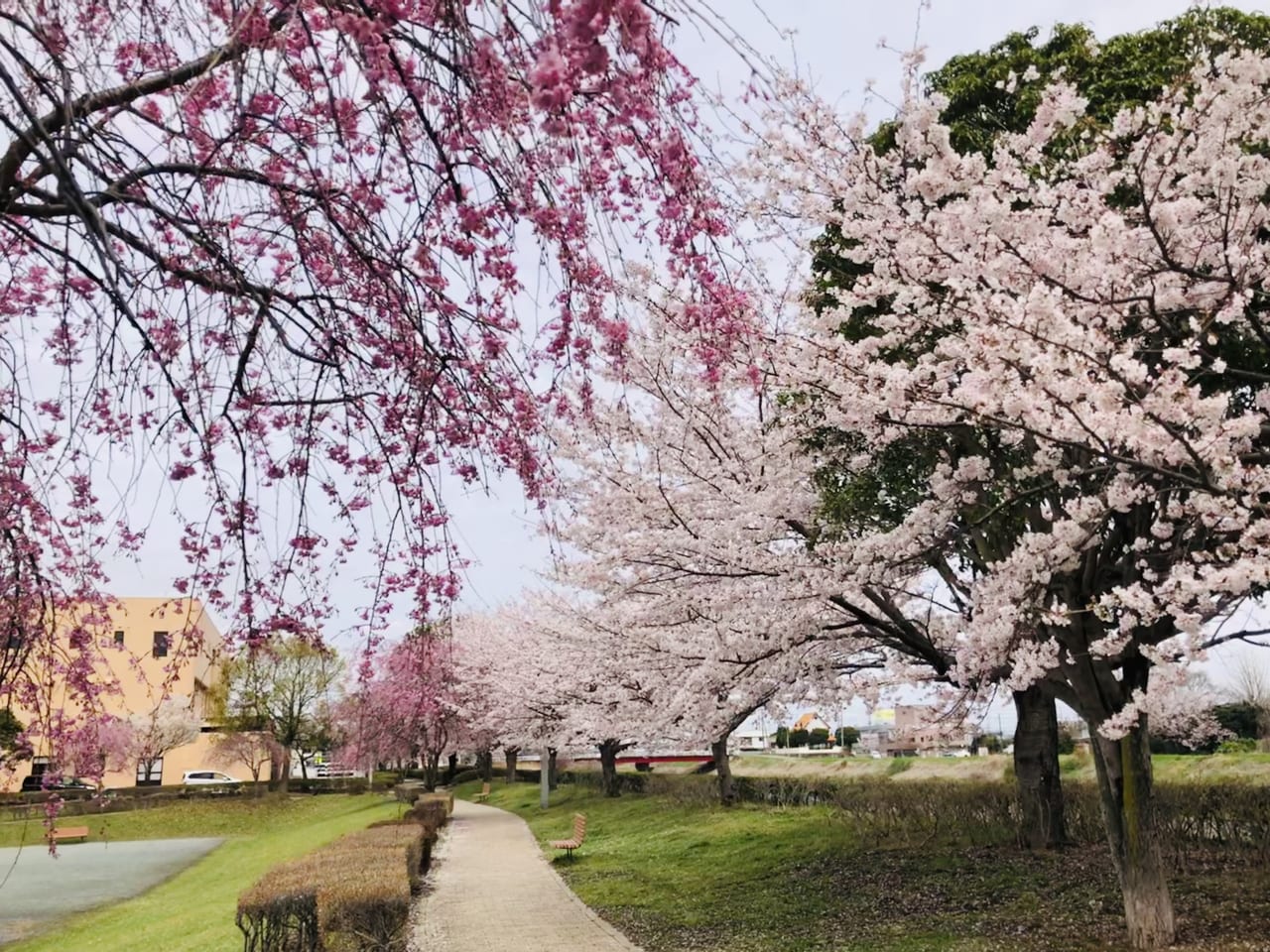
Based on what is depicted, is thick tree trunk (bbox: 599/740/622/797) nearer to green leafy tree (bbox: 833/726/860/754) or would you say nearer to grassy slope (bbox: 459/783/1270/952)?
grassy slope (bbox: 459/783/1270/952)

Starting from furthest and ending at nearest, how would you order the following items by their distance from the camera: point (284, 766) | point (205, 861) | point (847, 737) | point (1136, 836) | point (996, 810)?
point (847, 737) → point (284, 766) → point (205, 861) → point (996, 810) → point (1136, 836)

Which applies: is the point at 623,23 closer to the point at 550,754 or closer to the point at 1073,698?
the point at 1073,698

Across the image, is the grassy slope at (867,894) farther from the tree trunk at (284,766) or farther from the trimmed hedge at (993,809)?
the tree trunk at (284,766)

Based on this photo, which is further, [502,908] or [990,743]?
[990,743]

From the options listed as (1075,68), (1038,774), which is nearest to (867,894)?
(1038,774)

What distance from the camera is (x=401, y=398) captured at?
4.23 meters

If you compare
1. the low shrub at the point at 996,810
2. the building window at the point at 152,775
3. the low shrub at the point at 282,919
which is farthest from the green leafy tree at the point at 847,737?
the low shrub at the point at 282,919

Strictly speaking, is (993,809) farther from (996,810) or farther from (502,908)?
(502,908)

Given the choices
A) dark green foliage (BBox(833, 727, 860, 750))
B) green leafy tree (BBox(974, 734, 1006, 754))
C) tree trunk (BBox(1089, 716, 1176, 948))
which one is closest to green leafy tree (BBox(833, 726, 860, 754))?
dark green foliage (BBox(833, 727, 860, 750))

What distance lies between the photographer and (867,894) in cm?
1141

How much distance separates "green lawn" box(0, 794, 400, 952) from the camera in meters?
13.8

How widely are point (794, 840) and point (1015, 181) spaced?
1234 cm

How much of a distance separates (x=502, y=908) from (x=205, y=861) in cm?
1693

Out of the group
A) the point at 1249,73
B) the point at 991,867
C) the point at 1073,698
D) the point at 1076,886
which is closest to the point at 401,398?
the point at 1249,73
